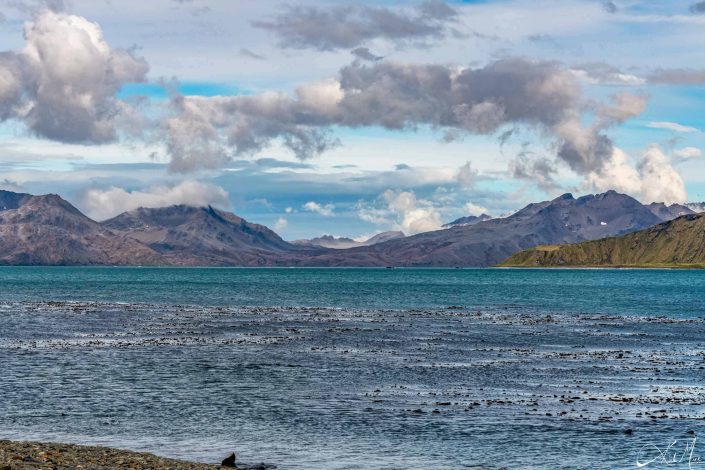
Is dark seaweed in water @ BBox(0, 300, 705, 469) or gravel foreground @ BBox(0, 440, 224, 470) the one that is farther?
dark seaweed in water @ BBox(0, 300, 705, 469)

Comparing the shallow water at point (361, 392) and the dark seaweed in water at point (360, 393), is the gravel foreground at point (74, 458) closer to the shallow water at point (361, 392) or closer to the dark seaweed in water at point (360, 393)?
the dark seaweed in water at point (360, 393)

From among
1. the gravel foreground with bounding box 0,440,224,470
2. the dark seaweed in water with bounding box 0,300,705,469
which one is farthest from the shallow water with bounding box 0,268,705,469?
the gravel foreground with bounding box 0,440,224,470

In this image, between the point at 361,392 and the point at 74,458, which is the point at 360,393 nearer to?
the point at 361,392

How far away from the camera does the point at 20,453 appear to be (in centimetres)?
3559

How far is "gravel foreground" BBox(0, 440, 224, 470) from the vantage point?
3359 centimetres

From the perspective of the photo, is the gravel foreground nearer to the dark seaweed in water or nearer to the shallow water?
the dark seaweed in water

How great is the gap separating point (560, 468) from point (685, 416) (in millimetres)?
15148

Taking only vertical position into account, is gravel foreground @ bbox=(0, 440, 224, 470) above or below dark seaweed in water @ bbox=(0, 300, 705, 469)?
above

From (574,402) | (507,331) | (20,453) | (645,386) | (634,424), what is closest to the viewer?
(20,453)

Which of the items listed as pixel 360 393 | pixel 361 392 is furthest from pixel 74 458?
pixel 361 392

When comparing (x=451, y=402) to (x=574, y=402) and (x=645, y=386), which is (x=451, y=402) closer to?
(x=574, y=402)

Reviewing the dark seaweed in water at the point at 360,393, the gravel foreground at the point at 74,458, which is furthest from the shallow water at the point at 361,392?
the gravel foreground at the point at 74,458

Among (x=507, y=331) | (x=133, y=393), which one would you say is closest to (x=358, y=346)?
(x=507, y=331)

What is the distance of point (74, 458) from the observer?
3581 cm
